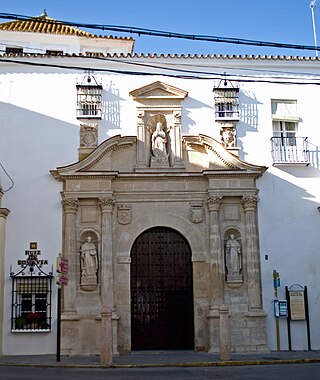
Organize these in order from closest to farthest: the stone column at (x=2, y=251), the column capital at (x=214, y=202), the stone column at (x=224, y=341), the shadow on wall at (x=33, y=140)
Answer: the stone column at (x=224, y=341) < the stone column at (x=2, y=251) < the column capital at (x=214, y=202) < the shadow on wall at (x=33, y=140)

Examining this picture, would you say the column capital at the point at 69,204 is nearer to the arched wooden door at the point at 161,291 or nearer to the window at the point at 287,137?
the arched wooden door at the point at 161,291

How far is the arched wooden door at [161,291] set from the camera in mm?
17503

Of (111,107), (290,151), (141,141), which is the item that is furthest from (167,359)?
(111,107)

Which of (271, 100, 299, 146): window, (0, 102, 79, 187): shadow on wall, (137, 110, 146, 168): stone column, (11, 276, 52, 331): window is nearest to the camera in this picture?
(11, 276, 52, 331): window

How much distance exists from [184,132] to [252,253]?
415 cm

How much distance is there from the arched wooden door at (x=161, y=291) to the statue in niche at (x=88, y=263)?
1.16 metres

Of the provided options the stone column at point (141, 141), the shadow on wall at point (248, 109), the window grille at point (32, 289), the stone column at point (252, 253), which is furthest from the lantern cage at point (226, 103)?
the window grille at point (32, 289)

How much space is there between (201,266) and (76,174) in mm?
4499

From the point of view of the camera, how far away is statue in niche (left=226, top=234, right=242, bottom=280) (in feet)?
57.8

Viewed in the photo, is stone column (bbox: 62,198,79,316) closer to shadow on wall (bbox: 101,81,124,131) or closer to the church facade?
the church facade

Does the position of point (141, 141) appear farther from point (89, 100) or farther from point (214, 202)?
point (214, 202)

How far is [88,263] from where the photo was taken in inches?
687

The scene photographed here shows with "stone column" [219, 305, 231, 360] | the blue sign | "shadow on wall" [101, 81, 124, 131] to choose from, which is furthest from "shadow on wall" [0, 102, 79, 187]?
the blue sign

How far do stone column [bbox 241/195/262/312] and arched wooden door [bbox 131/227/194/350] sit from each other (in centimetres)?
172
